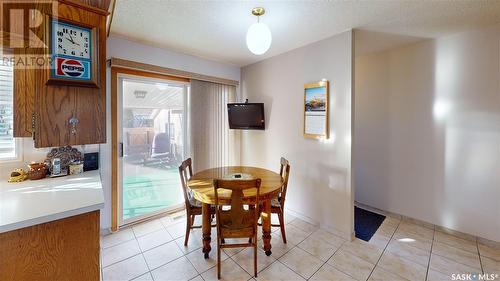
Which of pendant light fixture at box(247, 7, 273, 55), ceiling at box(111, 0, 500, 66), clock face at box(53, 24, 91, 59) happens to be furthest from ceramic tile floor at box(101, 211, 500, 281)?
ceiling at box(111, 0, 500, 66)

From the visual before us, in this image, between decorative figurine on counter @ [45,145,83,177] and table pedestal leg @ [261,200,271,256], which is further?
table pedestal leg @ [261,200,271,256]

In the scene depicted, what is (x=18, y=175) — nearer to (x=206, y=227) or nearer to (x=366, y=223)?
(x=206, y=227)

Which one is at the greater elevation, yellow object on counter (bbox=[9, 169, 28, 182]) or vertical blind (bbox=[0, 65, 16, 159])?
vertical blind (bbox=[0, 65, 16, 159])

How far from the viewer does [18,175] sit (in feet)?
5.38

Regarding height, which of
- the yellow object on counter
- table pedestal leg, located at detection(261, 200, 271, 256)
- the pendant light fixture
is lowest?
table pedestal leg, located at detection(261, 200, 271, 256)

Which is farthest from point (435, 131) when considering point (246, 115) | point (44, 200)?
point (44, 200)

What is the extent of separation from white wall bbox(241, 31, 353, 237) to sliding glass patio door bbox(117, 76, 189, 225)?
1256 millimetres

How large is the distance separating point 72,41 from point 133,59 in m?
1.39

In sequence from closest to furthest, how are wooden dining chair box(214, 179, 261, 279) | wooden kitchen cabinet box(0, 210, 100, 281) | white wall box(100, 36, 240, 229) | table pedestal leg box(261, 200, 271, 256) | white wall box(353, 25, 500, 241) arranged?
wooden kitchen cabinet box(0, 210, 100, 281)
wooden dining chair box(214, 179, 261, 279)
table pedestal leg box(261, 200, 271, 256)
white wall box(353, 25, 500, 241)
white wall box(100, 36, 240, 229)

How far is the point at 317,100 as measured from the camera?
8.45ft

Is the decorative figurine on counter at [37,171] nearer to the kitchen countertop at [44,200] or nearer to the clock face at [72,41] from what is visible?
the kitchen countertop at [44,200]

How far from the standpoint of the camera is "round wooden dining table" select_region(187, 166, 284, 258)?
5.75 ft

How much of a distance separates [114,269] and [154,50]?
258 cm

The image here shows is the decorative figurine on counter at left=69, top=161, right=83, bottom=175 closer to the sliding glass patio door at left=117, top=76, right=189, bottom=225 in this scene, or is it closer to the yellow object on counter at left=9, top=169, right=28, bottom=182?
the yellow object on counter at left=9, top=169, right=28, bottom=182
